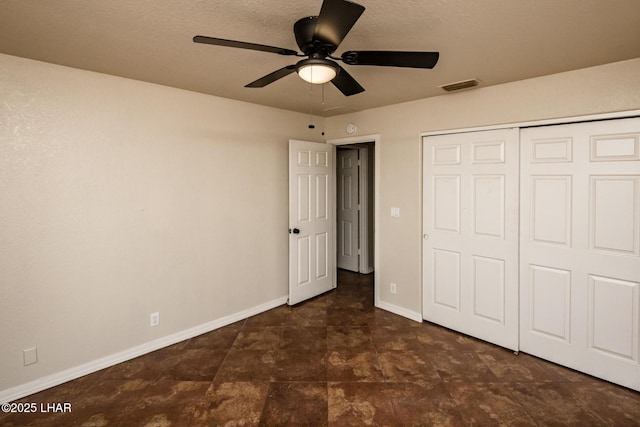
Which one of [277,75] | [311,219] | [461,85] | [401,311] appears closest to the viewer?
[277,75]

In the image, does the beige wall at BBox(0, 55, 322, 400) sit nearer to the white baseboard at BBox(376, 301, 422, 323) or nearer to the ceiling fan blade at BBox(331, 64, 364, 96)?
the white baseboard at BBox(376, 301, 422, 323)

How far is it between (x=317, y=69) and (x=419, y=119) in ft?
7.02

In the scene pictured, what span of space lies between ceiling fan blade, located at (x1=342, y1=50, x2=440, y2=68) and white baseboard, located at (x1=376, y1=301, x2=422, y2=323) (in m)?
2.76

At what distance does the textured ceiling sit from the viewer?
5.49ft

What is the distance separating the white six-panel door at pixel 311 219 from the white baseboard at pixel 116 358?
599 mm

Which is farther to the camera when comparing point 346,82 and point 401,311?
point 401,311

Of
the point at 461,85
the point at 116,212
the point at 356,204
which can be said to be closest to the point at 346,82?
the point at 461,85

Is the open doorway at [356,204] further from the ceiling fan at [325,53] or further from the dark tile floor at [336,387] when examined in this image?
the ceiling fan at [325,53]

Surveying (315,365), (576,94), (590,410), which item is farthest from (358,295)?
(576,94)

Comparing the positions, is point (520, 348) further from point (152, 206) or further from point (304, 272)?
point (152, 206)

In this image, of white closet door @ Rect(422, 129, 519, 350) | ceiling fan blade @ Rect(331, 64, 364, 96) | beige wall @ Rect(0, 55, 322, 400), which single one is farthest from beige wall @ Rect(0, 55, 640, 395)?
ceiling fan blade @ Rect(331, 64, 364, 96)

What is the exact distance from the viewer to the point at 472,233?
3.21 metres

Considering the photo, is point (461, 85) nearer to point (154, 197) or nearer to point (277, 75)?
point (277, 75)

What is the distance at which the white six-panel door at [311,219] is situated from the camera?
395cm
